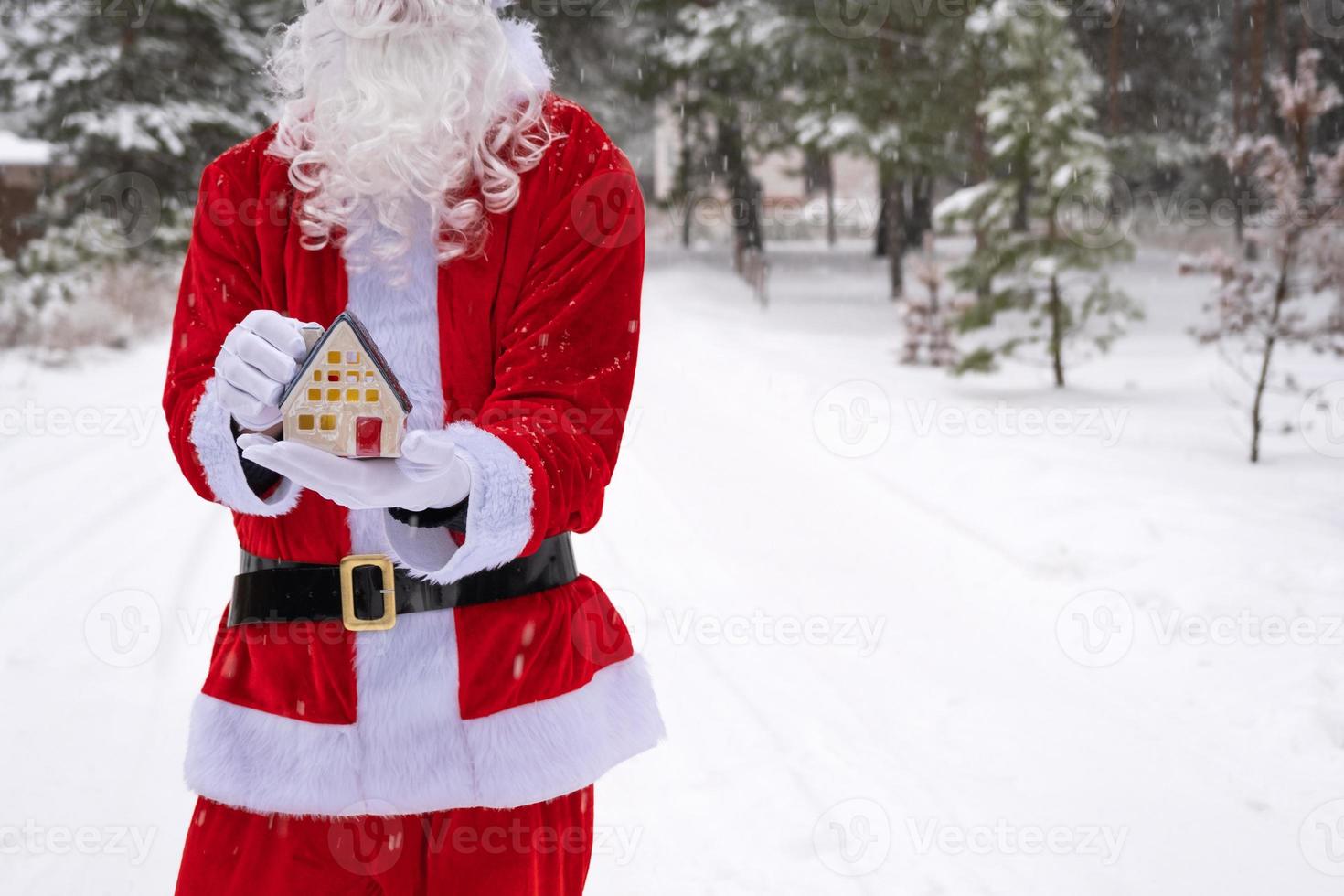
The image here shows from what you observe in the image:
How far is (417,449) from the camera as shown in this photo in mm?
1220

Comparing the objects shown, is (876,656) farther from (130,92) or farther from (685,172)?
(685,172)

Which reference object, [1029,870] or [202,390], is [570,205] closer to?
[202,390]

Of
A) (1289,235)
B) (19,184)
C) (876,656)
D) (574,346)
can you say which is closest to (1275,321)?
(1289,235)

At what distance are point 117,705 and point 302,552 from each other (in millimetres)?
3244

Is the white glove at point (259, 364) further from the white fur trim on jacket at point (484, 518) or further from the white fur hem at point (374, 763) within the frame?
the white fur hem at point (374, 763)

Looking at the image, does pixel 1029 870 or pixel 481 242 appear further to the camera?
pixel 1029 870

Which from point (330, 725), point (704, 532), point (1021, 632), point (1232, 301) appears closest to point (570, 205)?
point (330, 725)

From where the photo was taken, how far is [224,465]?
4.65ft

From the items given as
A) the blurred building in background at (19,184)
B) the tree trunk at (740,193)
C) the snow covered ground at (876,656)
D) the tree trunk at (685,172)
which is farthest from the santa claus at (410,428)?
the tree trunk at (685,172)

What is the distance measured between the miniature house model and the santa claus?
26cm

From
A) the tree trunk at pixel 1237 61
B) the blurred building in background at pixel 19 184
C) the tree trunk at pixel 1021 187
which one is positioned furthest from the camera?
the tree trunk at pixel 1237 61

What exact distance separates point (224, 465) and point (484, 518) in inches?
14.9

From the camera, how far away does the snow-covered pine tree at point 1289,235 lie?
328 inches

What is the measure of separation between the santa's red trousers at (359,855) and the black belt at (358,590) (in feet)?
1.02
